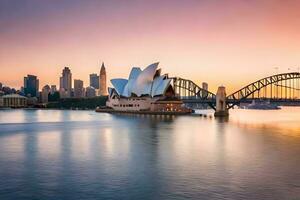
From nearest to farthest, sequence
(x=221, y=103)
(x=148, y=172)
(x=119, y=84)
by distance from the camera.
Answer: (x=148, y=172) → (x=221, y=103) → (x=119, y=84)

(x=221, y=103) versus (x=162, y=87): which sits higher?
(x=162, y=87)

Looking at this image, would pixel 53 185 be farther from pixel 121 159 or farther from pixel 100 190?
pixel 121 159

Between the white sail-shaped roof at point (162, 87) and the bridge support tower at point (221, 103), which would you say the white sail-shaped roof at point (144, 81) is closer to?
the white sail-shaped roof at point (162, 87)

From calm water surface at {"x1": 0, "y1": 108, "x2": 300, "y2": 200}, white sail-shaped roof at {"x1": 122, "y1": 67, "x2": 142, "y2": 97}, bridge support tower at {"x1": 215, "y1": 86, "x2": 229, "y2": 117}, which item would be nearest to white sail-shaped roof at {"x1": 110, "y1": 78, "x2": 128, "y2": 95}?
white sail-shaped roof at {"x1": 122, "y1": 67, "x2": 142, "y2": 97}

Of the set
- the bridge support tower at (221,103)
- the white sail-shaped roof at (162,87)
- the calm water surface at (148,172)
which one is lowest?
the calm water surface at (148,172)

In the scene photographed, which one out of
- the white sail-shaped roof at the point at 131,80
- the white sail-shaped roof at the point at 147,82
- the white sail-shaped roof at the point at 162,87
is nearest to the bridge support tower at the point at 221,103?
the white sail-shaped roof at the point at 162,87

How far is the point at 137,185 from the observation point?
73.5 feet

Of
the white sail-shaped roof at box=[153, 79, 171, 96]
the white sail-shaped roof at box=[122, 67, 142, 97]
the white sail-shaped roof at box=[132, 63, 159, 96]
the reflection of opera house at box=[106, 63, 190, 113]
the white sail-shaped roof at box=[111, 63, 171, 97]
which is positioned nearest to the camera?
the white sail-shaped roof at box=[132, 63, 159, 96]

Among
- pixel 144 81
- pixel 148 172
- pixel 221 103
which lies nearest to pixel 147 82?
pixel 144 81

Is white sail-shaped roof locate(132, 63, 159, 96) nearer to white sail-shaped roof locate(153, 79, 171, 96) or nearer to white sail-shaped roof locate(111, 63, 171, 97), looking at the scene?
white sail-shaped roof locate(111, 63, 171, 97)

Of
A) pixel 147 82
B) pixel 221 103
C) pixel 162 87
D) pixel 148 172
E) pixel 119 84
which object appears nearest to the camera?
pixel 148 172

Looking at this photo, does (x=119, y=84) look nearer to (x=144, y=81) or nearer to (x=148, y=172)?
(x=144, y=81)

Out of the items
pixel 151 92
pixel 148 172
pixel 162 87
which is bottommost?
pixel 148 172

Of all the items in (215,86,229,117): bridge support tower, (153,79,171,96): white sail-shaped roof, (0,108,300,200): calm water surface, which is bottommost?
(0,108,300,200): calm water surface
